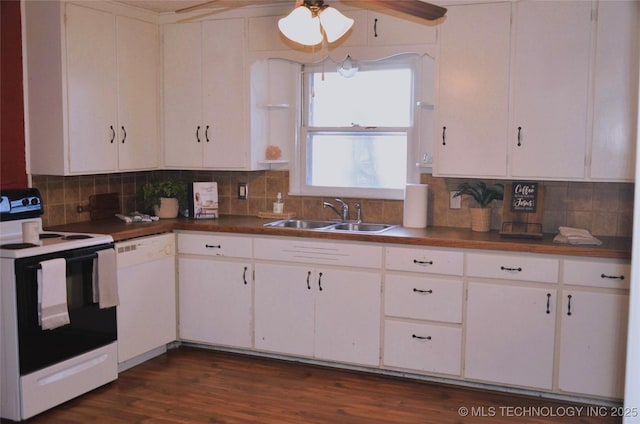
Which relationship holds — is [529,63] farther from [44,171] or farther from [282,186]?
[44,171]

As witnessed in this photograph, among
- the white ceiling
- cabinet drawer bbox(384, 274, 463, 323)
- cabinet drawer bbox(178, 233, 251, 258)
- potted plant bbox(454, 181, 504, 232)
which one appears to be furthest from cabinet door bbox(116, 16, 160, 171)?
potted plant bbox(454, 181, 504, 232)

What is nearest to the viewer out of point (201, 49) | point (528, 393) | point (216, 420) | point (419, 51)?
point (216, 420)

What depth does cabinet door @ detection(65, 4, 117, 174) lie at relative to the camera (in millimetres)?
3996

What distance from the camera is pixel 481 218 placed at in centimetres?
415

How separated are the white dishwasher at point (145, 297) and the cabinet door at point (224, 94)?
70 cm

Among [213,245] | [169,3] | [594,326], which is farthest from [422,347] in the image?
[169,3]

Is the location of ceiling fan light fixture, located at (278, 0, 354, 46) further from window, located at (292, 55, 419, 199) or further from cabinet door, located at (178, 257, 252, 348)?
cabinet door, located at (178, 257, 252, 348)

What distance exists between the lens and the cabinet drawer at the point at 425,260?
381 cm

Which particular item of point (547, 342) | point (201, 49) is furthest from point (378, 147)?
point (547, 342)

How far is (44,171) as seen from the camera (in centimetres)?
402

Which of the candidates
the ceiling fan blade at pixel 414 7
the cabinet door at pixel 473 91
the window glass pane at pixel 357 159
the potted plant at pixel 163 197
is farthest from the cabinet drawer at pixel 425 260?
the potted plant at pixel 163 197

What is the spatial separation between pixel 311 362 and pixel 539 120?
6.72 ft

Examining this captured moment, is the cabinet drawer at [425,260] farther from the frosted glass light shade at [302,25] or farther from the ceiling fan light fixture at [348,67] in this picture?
the frosted glass light shade at [302,25]

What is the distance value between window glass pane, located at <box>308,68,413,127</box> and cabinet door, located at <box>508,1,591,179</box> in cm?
87
